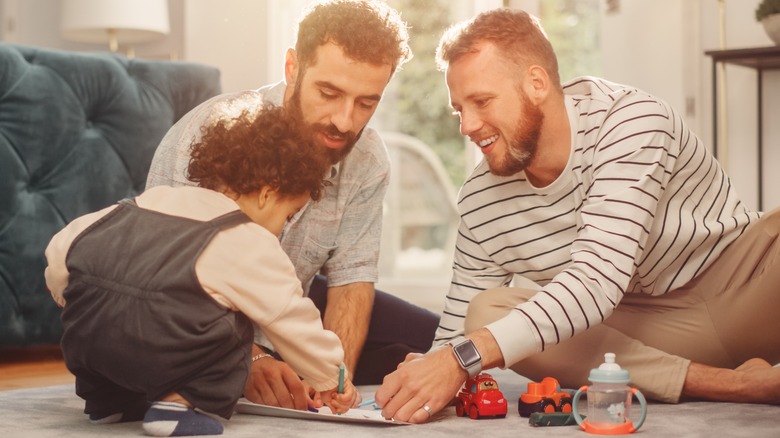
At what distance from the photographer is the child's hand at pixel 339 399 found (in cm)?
162

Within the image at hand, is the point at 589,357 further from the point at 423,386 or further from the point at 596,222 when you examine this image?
the point at 423,386

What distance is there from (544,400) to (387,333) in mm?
673

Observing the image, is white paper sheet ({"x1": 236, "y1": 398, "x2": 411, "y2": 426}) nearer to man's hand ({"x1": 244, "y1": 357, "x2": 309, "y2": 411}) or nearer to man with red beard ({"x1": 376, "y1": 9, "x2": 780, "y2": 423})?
man's hand ({"x1": 244, "y1": 357, "x2": 309, "y2": 411})

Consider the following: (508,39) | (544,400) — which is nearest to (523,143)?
(508,39)

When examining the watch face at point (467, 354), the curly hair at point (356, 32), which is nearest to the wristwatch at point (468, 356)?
the watch face at point (467, 354)

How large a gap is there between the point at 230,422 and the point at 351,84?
67 cm

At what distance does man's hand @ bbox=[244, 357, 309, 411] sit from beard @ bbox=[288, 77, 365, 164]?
0.43 meters

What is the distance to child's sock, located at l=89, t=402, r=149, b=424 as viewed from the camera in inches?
64.5

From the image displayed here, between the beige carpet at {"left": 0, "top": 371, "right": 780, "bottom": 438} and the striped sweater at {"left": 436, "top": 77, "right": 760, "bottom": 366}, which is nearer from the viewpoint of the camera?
the beige carpet at {"left": 0, "top": 371, "right": 780, "bottom": 438}

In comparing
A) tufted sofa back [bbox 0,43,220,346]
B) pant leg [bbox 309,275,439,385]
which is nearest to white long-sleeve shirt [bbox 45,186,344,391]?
pant leg [bbox 309,275,439,385]

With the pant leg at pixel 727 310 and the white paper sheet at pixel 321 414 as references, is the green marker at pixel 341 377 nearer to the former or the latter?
the white paper sheet at pixel 321 414

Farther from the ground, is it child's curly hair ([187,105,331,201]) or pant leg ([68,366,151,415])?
child's curly hair ([187,105,331,201])

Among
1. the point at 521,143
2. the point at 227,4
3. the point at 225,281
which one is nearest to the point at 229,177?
the point at 225,281

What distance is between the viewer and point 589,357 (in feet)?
6.10
